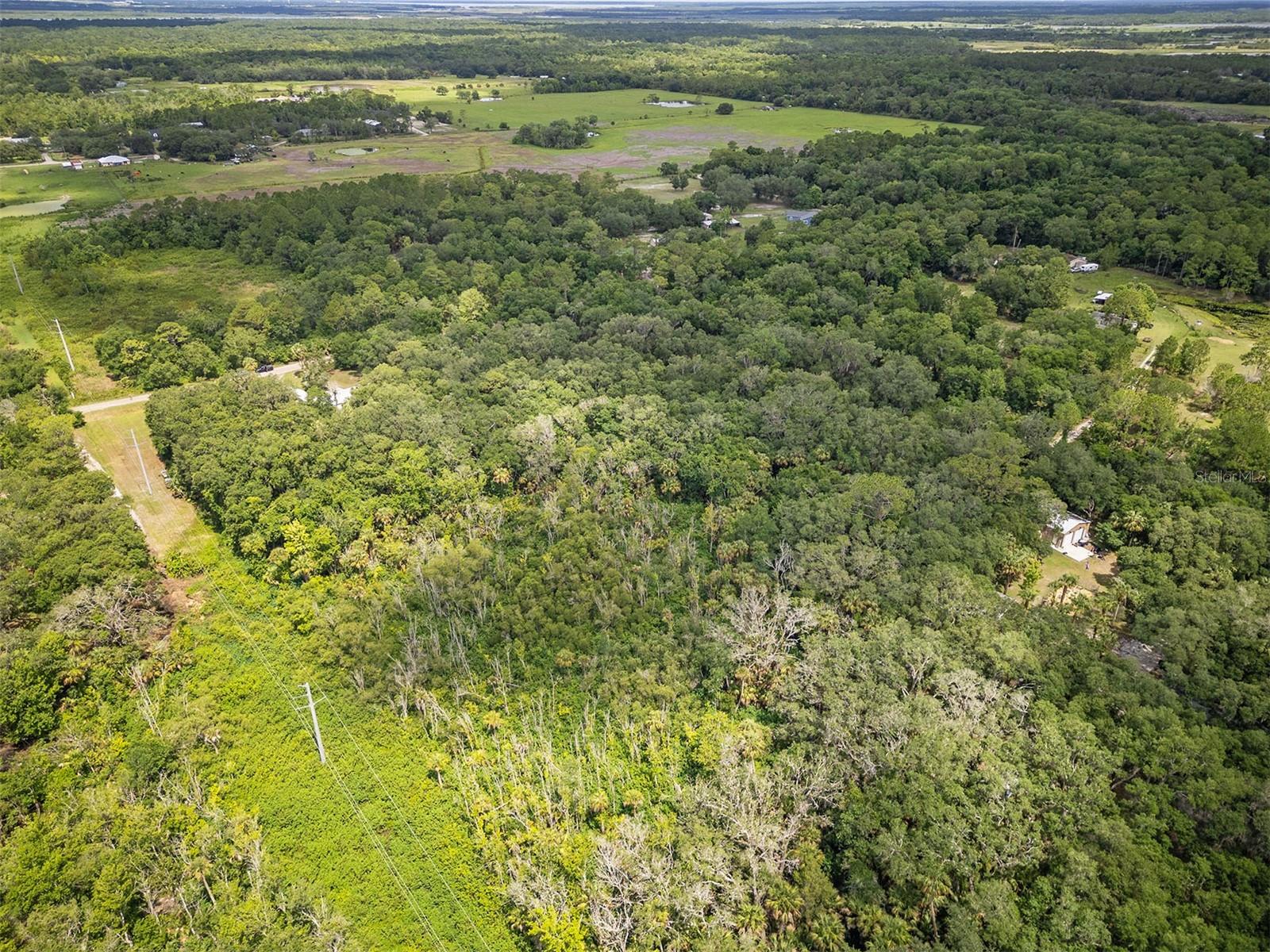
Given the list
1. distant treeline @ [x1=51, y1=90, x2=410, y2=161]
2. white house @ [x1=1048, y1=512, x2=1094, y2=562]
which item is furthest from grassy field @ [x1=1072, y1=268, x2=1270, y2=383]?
distant treeline @ [x1=51, y1=90, x2=410, y2=161]

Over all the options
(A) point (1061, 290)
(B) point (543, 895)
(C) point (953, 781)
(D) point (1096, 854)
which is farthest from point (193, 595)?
(A) point (1061, 290)

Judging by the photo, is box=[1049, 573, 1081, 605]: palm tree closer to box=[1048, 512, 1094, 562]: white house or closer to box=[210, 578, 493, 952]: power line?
box=[1048, 512, 1094, 562]: white house

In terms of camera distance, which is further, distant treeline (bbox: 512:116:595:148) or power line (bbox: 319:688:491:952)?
distant treeline (bbox: 512:116:595:148)

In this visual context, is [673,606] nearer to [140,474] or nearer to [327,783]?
[327,783]

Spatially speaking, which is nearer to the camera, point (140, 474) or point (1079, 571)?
point (1079, 571)

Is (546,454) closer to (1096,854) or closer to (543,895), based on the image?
(543,895)

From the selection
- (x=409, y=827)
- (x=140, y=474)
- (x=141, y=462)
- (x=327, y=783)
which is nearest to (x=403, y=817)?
(x=409, y=827)

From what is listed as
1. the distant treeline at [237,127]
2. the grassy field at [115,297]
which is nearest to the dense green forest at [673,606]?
the grassy field at [115,297]

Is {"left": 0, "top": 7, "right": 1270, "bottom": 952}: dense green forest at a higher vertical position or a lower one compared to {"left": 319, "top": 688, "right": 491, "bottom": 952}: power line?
higher
